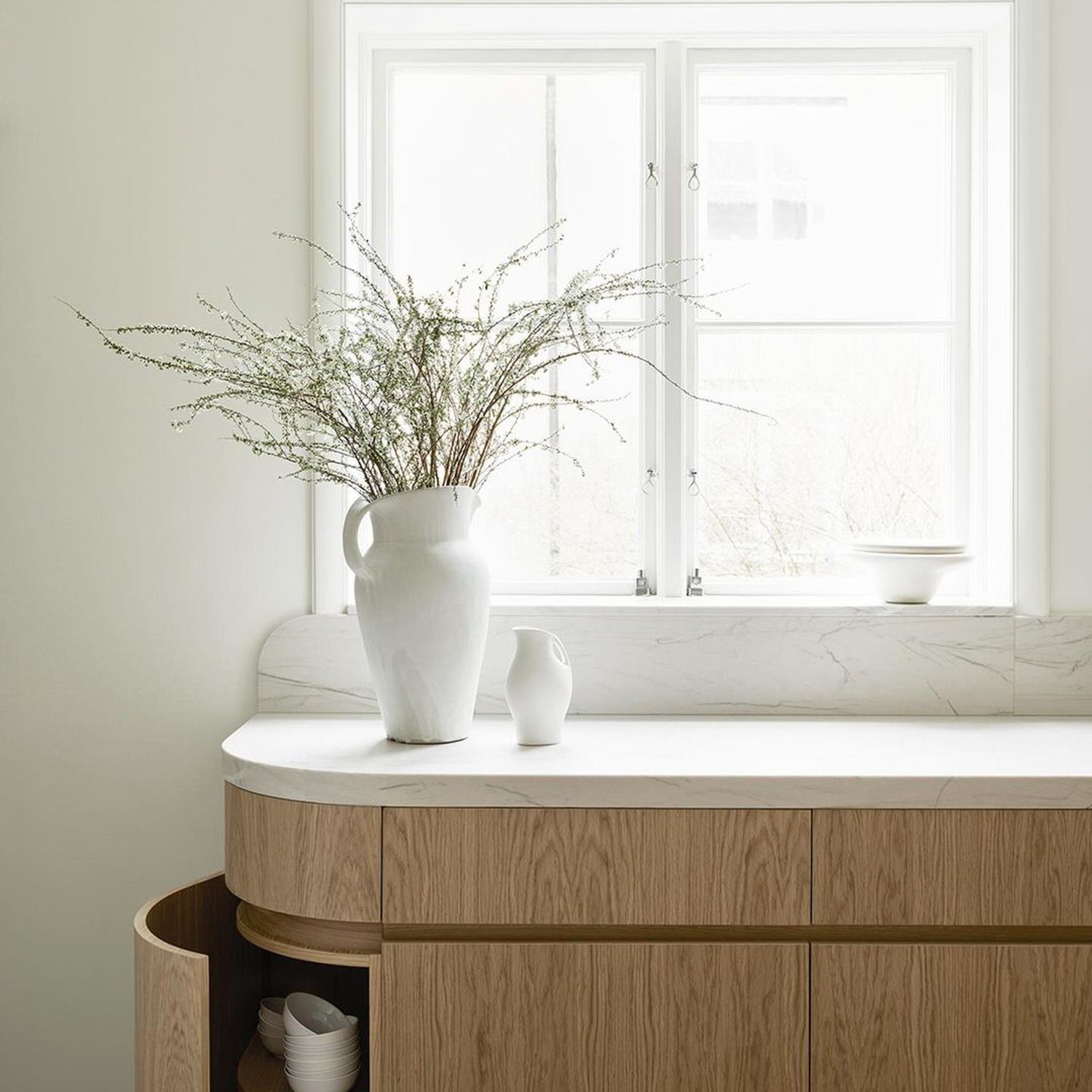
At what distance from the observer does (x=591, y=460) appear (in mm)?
2350

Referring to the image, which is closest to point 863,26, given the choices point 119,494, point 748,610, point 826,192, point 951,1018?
point 826,192

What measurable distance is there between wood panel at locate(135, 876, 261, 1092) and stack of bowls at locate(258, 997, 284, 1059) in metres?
0.05

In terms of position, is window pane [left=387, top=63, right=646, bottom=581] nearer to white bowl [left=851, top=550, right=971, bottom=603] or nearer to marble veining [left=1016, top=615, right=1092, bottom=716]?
white bowl [left=851, top=550, right=971, bottom=603]

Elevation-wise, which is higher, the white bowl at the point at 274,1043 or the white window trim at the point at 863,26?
the white window trim at the point at 863,26

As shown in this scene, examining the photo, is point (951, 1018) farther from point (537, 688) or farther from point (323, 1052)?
point (323, 1052)

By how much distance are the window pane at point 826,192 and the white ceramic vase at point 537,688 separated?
3.02ft

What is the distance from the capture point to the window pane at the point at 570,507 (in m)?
2.35

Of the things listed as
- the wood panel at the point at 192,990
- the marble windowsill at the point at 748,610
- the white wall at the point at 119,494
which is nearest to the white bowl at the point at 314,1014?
the wood panel at the point at 192,990

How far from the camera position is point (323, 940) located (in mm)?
1686

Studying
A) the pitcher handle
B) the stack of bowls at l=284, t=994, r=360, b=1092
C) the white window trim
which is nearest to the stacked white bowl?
the white window trim

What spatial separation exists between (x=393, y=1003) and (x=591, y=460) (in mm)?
1165

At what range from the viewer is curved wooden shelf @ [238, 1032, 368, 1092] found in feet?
5.94

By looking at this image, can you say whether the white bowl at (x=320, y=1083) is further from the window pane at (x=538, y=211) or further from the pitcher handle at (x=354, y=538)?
the window pane at (x=538, y=211)

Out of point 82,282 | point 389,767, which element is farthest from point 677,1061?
point 82,282
